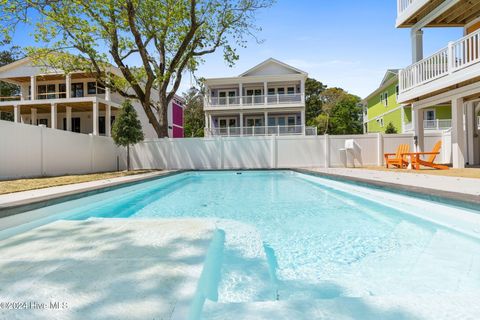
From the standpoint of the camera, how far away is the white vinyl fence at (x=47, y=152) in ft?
31.3

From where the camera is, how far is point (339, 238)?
366 cm

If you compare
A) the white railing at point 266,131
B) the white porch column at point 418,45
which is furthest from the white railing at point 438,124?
the white porch column at point 418,45

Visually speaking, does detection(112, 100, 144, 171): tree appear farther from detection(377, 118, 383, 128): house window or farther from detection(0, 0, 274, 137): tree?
detection(377, 118, 383, 128): house window

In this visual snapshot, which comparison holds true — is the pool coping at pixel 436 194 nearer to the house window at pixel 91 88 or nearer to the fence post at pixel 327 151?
the fence post at pixel 327 151

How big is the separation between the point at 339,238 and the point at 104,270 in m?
2.70

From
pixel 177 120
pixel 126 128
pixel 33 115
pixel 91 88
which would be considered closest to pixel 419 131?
pixel 126 128

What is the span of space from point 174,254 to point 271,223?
228cm

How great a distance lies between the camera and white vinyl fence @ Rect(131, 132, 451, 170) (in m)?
15.0

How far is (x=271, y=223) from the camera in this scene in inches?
175

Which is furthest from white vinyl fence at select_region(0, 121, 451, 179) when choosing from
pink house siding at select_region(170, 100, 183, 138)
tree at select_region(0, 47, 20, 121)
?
tree at select_region(0, 47, 20, 121)

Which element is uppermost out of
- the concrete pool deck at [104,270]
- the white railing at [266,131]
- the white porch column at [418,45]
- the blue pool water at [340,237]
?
the white porch column at [418,45]

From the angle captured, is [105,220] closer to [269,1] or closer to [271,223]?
[271,223]

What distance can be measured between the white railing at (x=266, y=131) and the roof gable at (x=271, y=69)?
5.14 meters

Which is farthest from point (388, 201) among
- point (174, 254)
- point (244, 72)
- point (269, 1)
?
point (244, 72)
